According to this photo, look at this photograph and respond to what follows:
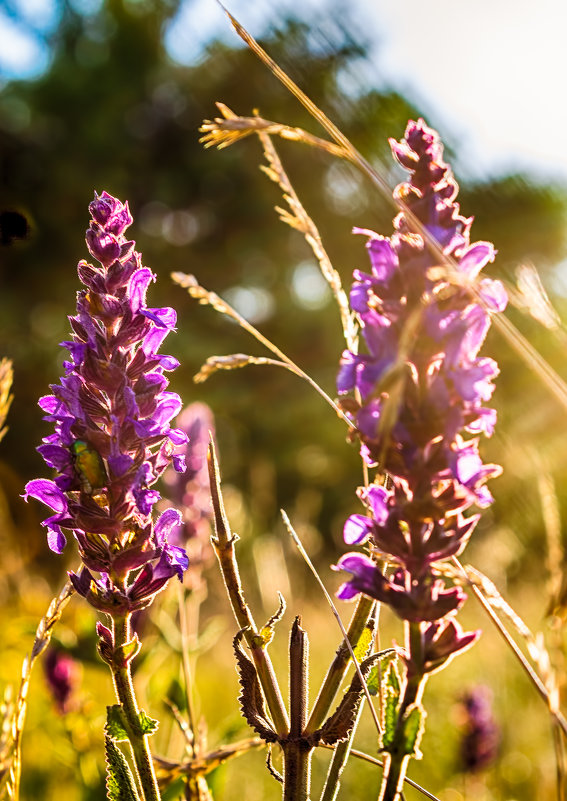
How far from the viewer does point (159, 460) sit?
1017 millimetres

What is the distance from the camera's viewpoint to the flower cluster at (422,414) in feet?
2.61

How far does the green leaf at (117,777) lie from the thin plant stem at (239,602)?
0.19 m

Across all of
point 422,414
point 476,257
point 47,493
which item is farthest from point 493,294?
point 47,493

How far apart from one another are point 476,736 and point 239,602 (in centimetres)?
196

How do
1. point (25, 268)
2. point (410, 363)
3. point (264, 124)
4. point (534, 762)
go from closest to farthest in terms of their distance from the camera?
point (410, 363) < point (264, 124) < point (534, 762) < point (25, 268)

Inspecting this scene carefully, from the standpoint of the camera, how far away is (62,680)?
2.27 meters

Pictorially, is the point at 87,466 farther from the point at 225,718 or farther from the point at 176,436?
the point at 225,718

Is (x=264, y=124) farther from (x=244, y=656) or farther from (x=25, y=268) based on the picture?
(x=25, y=268)

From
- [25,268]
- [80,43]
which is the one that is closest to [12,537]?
[25,268]

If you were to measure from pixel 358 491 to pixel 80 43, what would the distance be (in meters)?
22.3

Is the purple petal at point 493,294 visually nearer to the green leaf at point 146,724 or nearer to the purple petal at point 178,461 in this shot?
the purple petal at point 178,461

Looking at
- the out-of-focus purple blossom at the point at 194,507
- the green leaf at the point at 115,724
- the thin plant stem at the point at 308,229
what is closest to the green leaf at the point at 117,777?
the green leaf at the point at 115,724

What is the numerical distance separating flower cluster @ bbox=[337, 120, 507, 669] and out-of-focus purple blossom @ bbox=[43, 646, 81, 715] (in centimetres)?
171

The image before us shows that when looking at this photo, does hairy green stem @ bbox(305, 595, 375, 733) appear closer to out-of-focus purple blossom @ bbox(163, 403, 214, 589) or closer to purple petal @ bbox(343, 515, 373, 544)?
purple petal @ bbox(343, 515, 373, 544)
